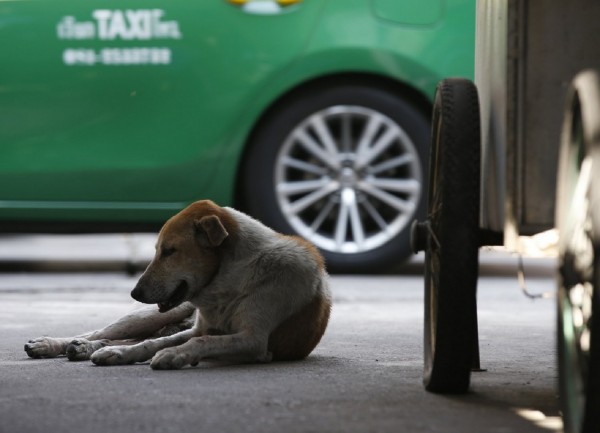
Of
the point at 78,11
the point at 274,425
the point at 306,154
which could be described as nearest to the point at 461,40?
the point at 306,154

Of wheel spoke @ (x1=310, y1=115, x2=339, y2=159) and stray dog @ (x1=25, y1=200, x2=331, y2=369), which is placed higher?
wheel spoke @ (x1=310, y1=115, x2=339, y2=159)

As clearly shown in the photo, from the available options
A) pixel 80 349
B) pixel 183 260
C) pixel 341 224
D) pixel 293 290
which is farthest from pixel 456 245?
pixel 341 224

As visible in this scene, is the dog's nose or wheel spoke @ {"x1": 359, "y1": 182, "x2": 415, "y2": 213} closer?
the dog's nose

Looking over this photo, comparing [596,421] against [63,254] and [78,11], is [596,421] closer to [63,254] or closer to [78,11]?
[78,11]

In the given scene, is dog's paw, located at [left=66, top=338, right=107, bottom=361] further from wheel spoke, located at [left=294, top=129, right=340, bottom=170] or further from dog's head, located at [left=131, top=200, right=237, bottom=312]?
wheel spoke, located at [left=294, top=129, right=340, bottom=170]

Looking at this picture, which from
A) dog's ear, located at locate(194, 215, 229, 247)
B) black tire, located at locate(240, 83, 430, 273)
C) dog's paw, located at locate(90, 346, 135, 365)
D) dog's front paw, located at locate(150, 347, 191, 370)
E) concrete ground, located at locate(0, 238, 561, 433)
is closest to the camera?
concrete ground, located at locate(0, 238, 561, 433)

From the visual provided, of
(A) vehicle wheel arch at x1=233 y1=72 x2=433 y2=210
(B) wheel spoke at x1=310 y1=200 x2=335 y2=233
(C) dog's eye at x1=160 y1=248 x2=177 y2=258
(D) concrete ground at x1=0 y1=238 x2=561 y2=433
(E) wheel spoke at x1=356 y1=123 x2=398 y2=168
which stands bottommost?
(D) concrete ground at x1=0 y1=238 x2=561 y2=433

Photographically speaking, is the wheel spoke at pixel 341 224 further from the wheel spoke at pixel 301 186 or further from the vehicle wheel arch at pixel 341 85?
the vehicle wheel arch at pixel 341 85

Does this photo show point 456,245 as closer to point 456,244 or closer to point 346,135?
point 456,244

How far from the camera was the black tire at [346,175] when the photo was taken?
7.82 meters

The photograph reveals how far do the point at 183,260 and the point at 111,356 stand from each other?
0.41 meters

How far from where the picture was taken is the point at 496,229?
3830 millimetres

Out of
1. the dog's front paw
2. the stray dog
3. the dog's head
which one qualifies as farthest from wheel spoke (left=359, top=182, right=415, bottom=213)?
the dog's front paw

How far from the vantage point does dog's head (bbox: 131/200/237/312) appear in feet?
15.7
